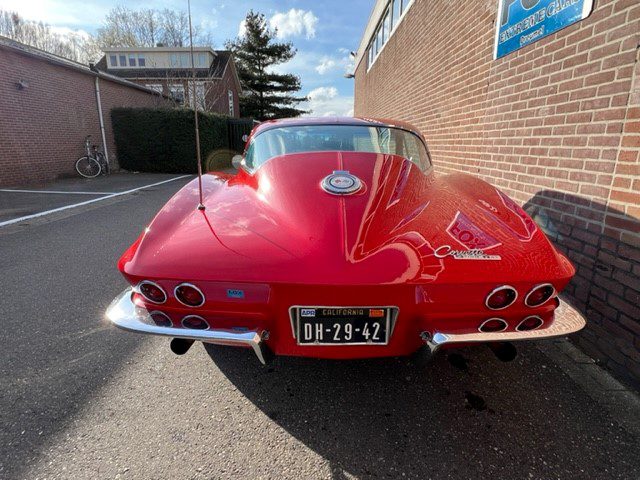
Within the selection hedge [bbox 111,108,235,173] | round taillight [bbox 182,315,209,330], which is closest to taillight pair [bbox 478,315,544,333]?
round taillight [bbox 182,315,209,330]

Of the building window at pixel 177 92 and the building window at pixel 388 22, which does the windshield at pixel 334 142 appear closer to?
the building window at pixel 388 22

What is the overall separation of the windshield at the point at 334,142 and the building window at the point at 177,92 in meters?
18.6

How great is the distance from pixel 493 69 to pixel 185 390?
400 centimetres

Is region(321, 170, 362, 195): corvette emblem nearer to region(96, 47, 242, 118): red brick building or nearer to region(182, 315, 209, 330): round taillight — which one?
region(182, 315, 209, 330): round taillight

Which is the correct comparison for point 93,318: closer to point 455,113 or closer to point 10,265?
point 10,265

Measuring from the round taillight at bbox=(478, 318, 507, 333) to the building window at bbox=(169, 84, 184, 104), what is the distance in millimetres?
20388

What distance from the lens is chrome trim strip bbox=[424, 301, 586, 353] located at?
1.51 meters

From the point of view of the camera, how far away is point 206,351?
2314mm

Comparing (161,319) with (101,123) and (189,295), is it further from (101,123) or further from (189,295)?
(101,123)

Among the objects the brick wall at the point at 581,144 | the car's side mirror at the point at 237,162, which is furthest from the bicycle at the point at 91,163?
the brick wall at the point at 581,144

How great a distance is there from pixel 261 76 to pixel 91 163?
2404cm

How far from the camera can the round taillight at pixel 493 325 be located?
1.59 meters

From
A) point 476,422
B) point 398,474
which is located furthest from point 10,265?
point 476,422

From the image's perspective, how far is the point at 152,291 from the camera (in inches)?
62.3
